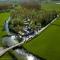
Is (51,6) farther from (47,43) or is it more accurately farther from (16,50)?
(16,50)

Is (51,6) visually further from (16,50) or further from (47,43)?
(16,50)

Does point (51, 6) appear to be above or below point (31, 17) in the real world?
above

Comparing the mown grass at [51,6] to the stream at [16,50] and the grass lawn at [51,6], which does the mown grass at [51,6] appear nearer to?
the grass lawn at [51,6]

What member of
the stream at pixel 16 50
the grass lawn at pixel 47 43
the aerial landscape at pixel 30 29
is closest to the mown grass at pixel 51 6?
the aerial landscape at pixel 30 29

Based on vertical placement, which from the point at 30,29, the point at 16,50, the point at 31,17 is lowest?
the point at 16,50

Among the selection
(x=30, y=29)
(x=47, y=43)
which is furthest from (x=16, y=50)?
(x=47, y=43)

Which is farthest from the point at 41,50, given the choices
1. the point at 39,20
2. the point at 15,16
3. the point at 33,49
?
the point at 15,16

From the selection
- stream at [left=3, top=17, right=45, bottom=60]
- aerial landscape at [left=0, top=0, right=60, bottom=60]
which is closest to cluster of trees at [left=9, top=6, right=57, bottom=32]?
aerial landscape at [left=0, top=0, right=60, bottom=60]
